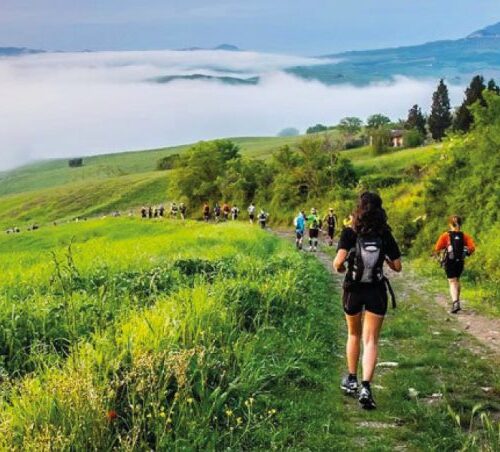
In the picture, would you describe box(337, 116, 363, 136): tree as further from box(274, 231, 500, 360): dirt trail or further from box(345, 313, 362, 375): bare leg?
box(345, 313, 362, 375): bare leg

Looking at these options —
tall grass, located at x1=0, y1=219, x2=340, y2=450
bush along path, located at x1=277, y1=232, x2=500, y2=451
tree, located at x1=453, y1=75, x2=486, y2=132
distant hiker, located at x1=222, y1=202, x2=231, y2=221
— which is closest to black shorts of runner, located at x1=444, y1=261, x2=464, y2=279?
bush along path, located at x1=277, y1=232, x2=500, y2=451

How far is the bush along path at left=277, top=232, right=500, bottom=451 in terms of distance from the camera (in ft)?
25.1

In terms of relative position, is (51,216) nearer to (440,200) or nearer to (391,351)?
(440,200)

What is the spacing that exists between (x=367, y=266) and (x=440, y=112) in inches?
4334

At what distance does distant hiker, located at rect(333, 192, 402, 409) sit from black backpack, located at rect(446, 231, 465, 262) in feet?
28.2

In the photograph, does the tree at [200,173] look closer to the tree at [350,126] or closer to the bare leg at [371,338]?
the tree at [350,126]

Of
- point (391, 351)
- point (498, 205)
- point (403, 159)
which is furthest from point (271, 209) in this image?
point (391, 351)

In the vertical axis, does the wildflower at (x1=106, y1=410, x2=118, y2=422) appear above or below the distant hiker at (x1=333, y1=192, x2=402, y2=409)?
below

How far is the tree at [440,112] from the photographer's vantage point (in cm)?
11112

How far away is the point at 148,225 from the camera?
59344 mm

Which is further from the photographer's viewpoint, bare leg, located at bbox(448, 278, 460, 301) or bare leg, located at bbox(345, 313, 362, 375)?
bare leg, located at bbox(448, 278, 460, 301)

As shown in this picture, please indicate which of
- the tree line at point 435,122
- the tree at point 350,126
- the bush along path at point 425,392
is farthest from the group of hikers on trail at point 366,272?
the tree at point 350,126

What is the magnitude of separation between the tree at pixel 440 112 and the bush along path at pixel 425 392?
3988 inches

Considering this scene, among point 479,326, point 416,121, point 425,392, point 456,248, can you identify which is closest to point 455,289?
point 456,248
